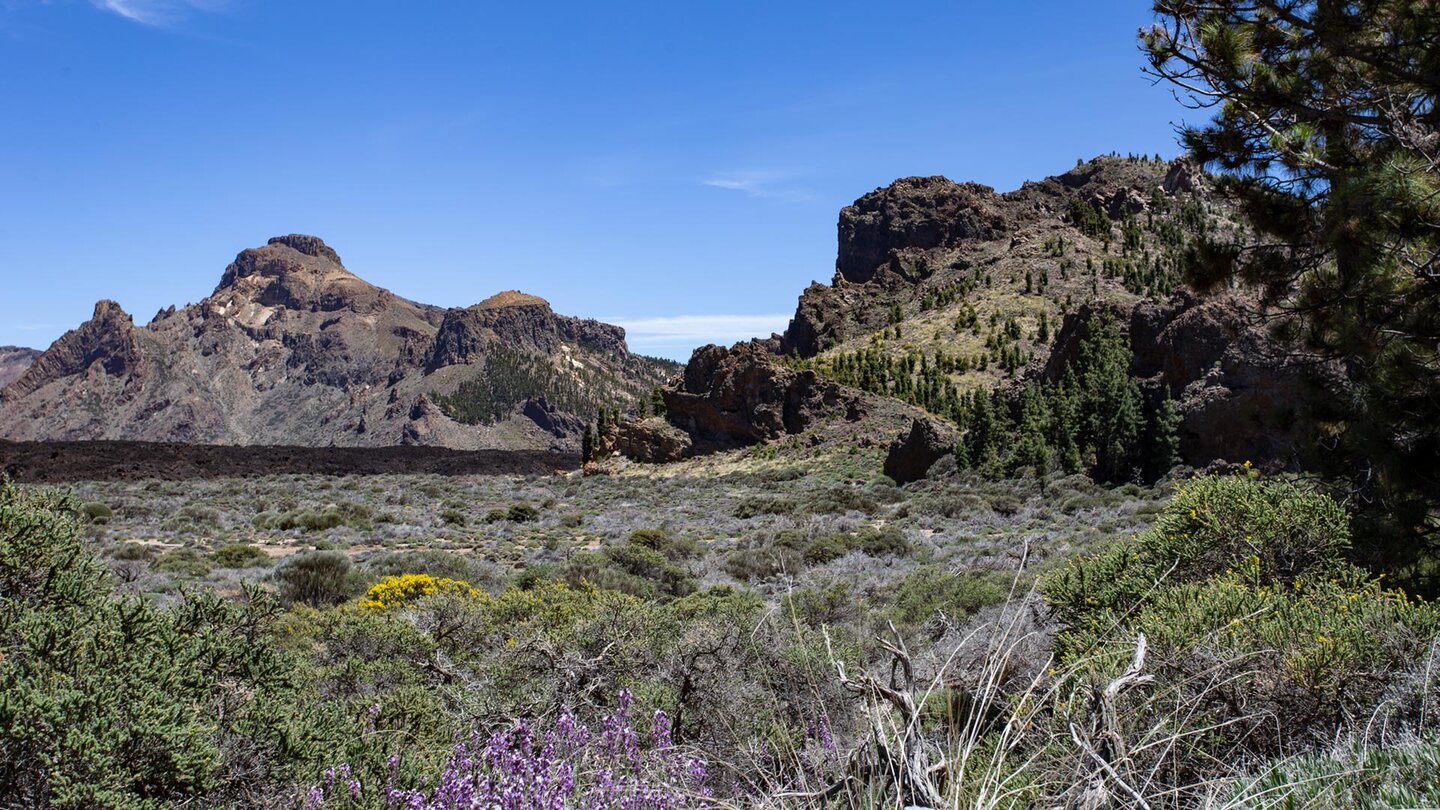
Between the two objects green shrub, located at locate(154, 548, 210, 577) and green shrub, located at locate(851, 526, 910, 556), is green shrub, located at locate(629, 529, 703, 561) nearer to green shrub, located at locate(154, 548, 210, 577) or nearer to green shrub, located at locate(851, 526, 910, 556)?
green shrub, located at locate(851, 526, 910, 556)

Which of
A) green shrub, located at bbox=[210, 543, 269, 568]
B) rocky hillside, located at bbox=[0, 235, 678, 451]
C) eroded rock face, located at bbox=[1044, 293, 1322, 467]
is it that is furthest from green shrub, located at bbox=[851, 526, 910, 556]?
rocky hillside, located at bbox=[0, 235, 678, 451]

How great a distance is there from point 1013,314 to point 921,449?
95.1 feet

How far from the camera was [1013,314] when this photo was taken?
5925cm

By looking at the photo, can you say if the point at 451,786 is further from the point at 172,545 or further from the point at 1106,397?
the point at 1106,397

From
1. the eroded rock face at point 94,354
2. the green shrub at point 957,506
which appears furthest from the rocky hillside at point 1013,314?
the eroded rock face at point 94,354

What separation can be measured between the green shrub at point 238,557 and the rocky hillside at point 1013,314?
17.1m

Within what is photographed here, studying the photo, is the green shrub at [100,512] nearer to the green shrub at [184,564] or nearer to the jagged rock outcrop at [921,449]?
the green shrub at [184,564]

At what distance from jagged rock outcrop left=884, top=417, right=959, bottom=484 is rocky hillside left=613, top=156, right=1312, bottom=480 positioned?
7cm

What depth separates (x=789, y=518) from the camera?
25.4 meters

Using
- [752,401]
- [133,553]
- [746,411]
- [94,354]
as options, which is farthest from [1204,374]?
[94,354]

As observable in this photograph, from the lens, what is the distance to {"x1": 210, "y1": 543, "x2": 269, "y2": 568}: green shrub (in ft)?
55.9

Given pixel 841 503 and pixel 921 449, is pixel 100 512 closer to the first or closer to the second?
pixel 841 503

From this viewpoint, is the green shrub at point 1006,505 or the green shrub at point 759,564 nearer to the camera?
the green shrub at point 759,564

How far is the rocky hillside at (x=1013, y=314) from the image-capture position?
78.4 ft
